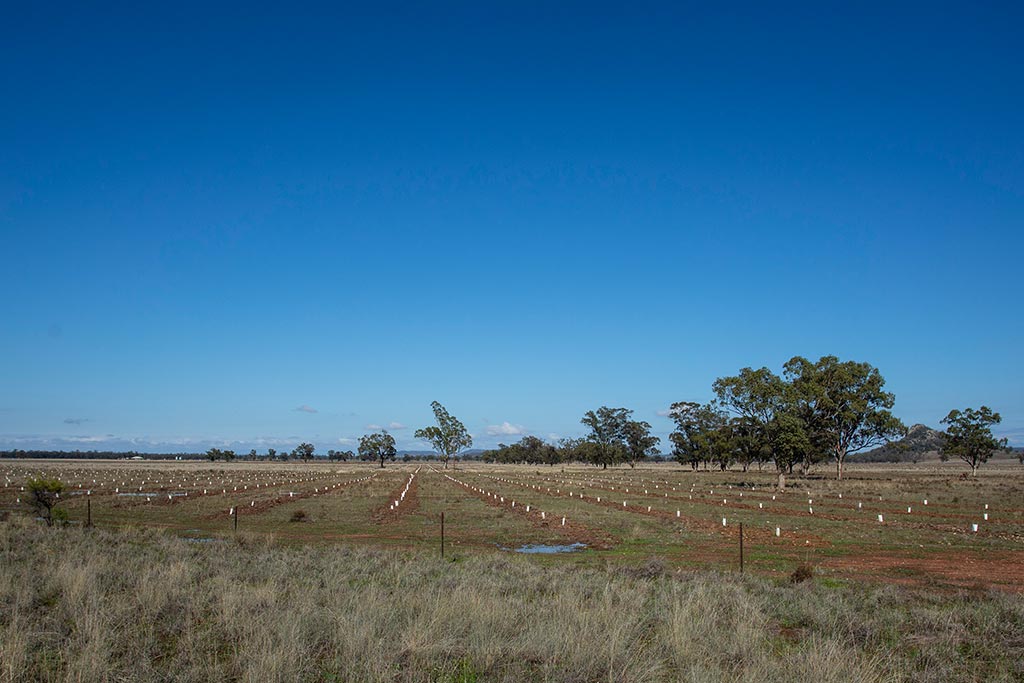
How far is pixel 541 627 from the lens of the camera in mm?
9508

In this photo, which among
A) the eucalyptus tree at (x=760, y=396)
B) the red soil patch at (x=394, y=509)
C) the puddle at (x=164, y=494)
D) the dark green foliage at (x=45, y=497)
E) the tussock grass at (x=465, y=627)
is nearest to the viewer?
the tussock grass at (x=465, y=627)

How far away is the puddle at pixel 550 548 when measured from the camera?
80.4 feet

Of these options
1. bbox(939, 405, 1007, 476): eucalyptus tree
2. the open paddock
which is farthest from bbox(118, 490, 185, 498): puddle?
bbox(939, 405, 1007, 476): eucalyptus tree

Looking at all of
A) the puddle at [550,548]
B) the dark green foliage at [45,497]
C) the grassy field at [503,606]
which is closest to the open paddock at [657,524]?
the grassy field at [503,606]

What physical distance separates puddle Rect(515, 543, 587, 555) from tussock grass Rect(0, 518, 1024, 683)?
8227 millimetres

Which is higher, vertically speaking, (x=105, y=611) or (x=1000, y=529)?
(x=105, y=611)

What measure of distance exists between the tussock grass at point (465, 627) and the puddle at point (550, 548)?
8.23 m

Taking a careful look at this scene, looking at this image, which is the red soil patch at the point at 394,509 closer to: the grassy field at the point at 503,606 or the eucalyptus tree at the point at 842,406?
the grassy field at the point at 503,606

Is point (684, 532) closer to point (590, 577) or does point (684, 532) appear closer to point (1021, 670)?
point (590, 577)

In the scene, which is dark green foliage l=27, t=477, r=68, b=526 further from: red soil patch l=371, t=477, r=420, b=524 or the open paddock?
red soil patch l=371, t=477, r=420, b=524

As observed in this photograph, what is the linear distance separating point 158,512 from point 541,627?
35083mm

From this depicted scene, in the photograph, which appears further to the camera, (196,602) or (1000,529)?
(1000,529)

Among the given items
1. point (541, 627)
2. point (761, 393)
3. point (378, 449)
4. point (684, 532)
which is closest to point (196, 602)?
point (541, 627)

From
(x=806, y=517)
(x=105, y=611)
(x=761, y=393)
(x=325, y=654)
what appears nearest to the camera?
(x=325, y=654)
